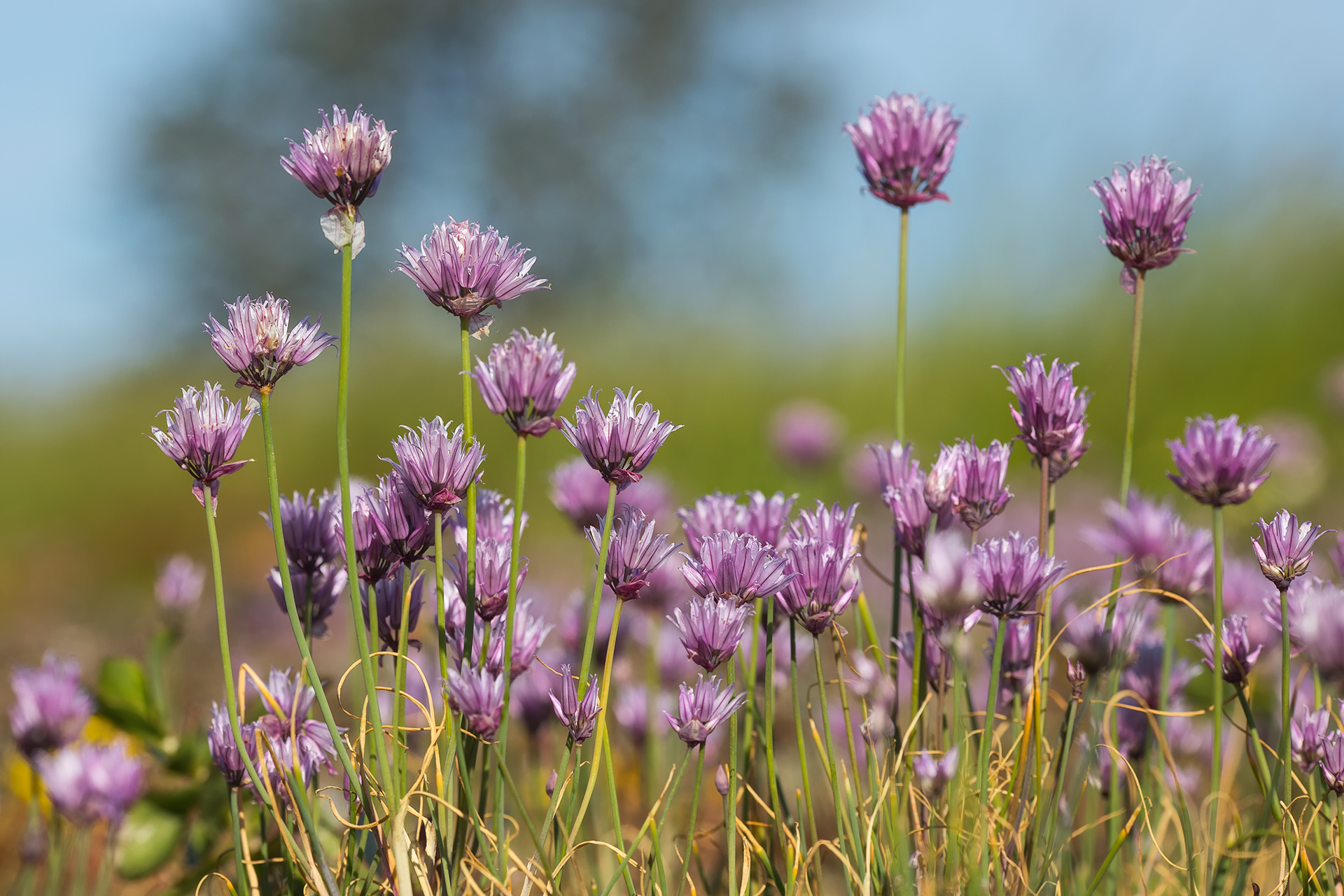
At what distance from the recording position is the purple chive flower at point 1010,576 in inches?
47.6

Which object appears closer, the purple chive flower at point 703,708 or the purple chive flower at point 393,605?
the purple chive flower at point 703,708

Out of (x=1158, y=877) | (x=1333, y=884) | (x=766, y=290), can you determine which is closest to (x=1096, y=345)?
(x=1158, y=877)

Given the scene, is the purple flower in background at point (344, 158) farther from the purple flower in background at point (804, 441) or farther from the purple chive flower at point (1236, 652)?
the purple flower in background at point (804, 441)

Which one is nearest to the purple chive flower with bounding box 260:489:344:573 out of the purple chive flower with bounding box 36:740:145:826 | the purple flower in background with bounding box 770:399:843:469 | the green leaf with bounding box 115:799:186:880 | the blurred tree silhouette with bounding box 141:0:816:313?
the purple chive flower with bounding box 36:740:145:826

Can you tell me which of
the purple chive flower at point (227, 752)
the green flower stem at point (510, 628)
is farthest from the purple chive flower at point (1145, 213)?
the purple chive flower at point (227, 752)

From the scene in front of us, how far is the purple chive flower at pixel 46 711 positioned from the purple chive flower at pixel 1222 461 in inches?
73.1

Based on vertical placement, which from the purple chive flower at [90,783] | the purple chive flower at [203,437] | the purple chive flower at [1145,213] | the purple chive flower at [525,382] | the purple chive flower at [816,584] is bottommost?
the purple chive flower at [90,783]

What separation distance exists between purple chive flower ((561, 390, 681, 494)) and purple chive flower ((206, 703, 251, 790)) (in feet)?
1.92

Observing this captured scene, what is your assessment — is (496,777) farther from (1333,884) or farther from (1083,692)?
(1333,884)

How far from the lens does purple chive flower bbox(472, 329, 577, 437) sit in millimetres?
1174

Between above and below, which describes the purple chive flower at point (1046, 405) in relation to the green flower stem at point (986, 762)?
above

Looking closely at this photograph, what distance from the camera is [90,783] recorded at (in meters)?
1.85

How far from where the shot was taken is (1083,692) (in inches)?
61.0

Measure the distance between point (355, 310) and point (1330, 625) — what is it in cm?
1327
